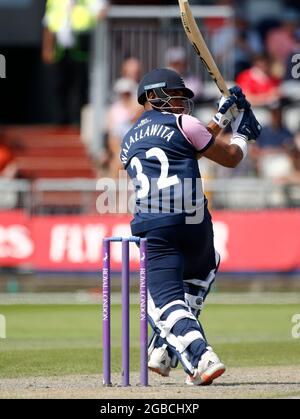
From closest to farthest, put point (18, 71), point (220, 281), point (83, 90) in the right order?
point (220, 281)
point (83, 90)
point (18, 71)

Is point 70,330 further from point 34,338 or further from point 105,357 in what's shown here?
point 105,357

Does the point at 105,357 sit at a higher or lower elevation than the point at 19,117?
lower

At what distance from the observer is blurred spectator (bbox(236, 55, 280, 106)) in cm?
2158

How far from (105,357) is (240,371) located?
5.71 ft

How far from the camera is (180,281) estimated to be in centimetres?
897

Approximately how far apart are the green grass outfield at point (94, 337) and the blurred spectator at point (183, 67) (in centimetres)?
546

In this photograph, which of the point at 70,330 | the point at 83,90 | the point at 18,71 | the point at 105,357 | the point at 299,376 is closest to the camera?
the point at 105,357

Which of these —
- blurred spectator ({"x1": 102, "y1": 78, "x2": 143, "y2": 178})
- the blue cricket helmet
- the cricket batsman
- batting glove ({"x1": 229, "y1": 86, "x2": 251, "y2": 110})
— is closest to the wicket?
the cricket batsman

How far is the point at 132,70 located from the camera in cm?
2148

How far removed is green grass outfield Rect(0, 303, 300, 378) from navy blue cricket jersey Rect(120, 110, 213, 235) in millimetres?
Answer: 1622

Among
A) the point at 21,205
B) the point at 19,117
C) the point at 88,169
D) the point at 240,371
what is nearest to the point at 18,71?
the point at 19,117

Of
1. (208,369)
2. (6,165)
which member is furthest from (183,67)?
(208,369)

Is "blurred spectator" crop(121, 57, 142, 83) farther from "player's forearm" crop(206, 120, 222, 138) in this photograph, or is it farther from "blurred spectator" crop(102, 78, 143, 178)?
"player's forearm" crop(206, 120, 222, 138)

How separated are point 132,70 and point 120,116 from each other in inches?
32.7
